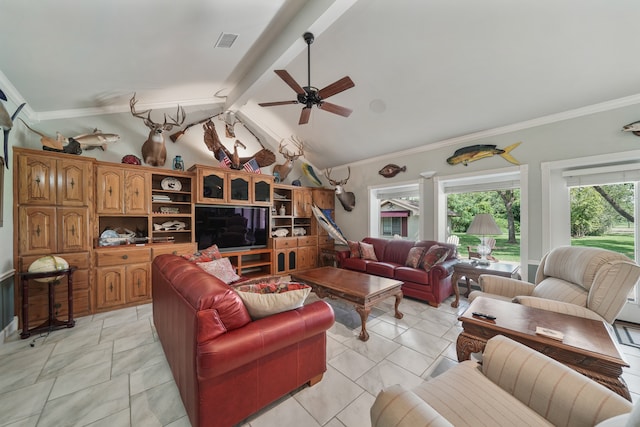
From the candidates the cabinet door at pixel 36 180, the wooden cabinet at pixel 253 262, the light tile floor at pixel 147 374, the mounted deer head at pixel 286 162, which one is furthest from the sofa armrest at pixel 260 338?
the mounted deer head at pixel 286 162

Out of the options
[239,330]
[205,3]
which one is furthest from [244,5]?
[239,330]

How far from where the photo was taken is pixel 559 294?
218 cm

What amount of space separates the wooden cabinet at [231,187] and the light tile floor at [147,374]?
205 centimetres

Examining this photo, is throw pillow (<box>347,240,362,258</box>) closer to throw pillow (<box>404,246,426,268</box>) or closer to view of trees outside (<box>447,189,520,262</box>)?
throw pillow (<box>404,246,426,268</box>)

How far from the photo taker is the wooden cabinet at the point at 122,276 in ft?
10.2

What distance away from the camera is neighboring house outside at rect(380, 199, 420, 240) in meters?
5.09

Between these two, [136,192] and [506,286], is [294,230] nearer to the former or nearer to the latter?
[136,192]

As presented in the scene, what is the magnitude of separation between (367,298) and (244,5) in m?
3.17

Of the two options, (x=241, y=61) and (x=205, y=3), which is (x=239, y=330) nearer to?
(x=205, y=3)

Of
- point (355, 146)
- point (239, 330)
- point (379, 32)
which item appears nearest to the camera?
point (239, 330)

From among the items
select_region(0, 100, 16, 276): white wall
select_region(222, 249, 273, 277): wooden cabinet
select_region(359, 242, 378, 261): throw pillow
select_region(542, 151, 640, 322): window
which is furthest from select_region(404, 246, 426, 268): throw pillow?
select_region(0, 100, 16, 276): white wall

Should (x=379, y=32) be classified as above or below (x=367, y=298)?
above

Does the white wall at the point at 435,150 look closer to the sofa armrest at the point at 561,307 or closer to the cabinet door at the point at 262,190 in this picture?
the cabinet door at the point at 262,190

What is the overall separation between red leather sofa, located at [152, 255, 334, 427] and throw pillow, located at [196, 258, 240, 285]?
0.93 metres
